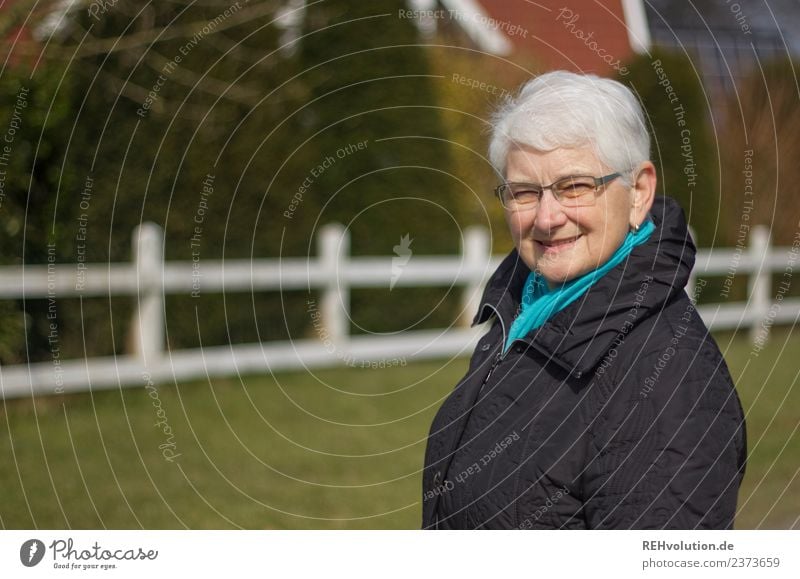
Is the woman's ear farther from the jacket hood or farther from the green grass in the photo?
the green grass

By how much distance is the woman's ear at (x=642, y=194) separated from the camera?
6.61 ft

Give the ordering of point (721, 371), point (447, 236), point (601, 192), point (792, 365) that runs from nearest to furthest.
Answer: point (721, 371), point (601, 192), point (792, 365), point (447, 236)

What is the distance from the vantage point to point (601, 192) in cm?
200

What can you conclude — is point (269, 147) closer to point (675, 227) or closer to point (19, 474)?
point (19, 474)

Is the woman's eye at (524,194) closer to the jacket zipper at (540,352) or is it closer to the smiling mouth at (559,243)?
the smiling mouth at (559,243)

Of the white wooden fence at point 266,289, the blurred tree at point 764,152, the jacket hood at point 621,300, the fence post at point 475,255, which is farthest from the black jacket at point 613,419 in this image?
the fence post at point 475,255

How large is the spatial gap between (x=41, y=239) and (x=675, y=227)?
15.2 ft

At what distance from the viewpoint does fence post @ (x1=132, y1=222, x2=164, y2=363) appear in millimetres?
6194

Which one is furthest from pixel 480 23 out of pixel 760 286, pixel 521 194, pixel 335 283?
pixel 760 286

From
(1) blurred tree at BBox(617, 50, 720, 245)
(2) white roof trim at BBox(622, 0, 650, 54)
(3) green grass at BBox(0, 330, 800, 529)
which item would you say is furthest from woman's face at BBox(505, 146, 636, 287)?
(1) blurred tree at BBox(617, 50, 720, 245)

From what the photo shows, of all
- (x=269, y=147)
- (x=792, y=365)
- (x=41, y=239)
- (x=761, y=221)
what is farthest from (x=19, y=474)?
(x=761, y=221)

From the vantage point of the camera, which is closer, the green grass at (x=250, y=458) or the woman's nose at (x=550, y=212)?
the woman's nose at (x=550, y=212)

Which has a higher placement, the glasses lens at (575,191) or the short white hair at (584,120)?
the short white hair at (584,120)

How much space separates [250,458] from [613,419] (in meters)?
4.00
